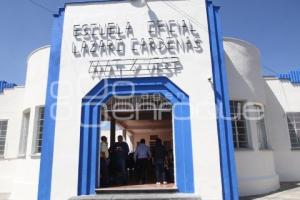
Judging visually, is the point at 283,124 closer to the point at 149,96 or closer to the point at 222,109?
the point at 222,109

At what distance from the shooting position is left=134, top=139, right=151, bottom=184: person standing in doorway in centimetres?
1021

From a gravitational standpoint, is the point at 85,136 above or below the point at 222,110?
below

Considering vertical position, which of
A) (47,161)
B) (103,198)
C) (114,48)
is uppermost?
(114,48)

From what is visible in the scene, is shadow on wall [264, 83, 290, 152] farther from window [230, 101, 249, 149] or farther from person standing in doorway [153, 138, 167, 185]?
person standing in doorway [153, 138, 167, 185]

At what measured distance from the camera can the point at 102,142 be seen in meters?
9.98

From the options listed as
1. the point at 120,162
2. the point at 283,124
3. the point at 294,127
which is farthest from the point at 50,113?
the point at 294,127

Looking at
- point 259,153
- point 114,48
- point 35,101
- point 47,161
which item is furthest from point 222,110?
point 35,101

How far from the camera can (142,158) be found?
33.6ft

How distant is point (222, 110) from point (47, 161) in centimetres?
610

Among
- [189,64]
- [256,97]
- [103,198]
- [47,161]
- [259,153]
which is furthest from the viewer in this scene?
[256,97]

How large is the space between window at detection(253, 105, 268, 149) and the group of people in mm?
4318

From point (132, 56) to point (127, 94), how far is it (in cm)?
141

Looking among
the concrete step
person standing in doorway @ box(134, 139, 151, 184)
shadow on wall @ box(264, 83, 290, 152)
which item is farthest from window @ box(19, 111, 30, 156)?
shadow on wall @ box(264, 83, 290, 152)

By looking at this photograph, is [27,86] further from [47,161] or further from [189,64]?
[189,64]
